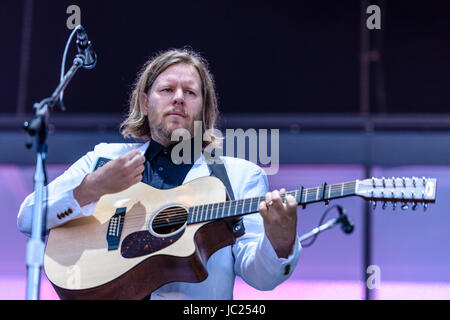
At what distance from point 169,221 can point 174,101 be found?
1.96 feet

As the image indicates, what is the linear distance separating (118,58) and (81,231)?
2448 millimetres

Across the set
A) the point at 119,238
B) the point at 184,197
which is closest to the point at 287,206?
the point at 184,197

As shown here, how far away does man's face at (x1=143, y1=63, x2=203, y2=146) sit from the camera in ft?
8.62

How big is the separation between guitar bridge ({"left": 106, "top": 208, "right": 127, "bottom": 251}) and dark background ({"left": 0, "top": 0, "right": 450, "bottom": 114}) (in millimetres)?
2265

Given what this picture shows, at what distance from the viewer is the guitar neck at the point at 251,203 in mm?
2133

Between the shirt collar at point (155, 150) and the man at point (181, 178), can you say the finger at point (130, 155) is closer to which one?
the man at point (181, 178)

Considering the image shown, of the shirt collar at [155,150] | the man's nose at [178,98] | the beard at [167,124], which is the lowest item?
the shirt collar at [155,150]

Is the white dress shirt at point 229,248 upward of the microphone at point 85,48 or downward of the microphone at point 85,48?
downward

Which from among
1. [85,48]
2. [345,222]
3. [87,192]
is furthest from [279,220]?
[345,222]

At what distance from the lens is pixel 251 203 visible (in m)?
2.23

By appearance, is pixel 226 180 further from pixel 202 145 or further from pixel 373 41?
pixel 373 41
